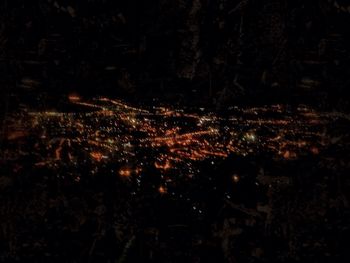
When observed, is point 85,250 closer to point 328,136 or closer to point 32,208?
point 32,208

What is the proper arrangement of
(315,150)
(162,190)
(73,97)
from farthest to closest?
(73,97), (315,150), (162,190)

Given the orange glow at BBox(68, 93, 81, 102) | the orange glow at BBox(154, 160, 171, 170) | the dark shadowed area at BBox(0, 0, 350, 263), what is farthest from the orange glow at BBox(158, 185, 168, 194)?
the orange glow at BBox(68, 93, 81, 102)

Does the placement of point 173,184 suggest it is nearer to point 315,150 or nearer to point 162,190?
point 162,190

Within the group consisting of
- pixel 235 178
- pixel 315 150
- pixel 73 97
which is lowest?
pixel 235 178

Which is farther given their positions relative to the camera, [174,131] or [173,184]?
[174,131]

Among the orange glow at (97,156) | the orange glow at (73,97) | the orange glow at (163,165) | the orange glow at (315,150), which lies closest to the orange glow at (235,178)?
the orange glow at (163,165)

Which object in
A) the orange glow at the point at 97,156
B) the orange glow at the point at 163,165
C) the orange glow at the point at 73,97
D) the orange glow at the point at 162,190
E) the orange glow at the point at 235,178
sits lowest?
the orange glow at the point at 162,190

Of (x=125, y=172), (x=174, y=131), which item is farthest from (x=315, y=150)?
(x=125, y=172)

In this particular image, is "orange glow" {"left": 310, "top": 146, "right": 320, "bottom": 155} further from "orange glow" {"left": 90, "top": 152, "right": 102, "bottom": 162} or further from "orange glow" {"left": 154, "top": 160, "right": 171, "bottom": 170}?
"orange glow" {"left": 90, "top": 152, "right": 102, "bottom": 162}

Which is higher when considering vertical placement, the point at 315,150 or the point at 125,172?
the point at 315,150

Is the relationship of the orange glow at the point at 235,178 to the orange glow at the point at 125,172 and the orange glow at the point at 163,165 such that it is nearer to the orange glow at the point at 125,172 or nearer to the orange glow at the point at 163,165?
the orange glow at the point at 163,165

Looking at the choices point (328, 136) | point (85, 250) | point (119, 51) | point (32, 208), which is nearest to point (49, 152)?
point (32, 208)

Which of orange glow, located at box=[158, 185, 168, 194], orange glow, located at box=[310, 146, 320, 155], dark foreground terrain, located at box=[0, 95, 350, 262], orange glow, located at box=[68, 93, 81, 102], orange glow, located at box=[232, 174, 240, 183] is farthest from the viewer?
orange glow, located at box=[68, 93, 81, 102]
